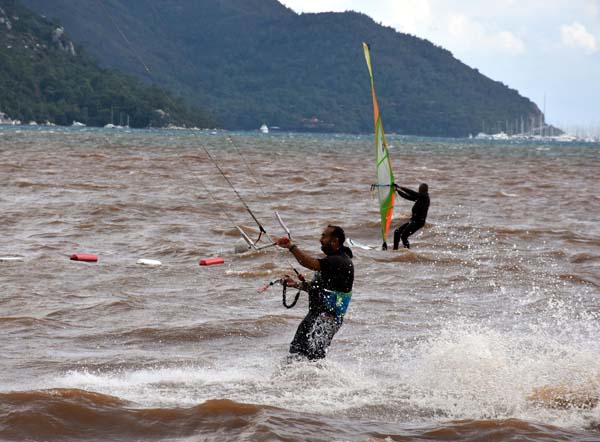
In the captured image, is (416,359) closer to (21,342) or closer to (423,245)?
(21,342)

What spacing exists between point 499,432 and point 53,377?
12.8ft

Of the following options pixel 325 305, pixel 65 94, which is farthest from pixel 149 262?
pixel 65 94

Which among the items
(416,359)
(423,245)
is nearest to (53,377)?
(416,359)

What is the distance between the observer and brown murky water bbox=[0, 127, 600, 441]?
7.42 m

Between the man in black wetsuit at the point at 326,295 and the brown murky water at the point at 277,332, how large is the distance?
0.21 meters

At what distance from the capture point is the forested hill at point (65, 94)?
180 meters

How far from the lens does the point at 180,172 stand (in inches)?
1409

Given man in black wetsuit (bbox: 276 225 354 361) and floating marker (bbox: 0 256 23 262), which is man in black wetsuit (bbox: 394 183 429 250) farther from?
floating marker (bbox: 0 256 23 262)

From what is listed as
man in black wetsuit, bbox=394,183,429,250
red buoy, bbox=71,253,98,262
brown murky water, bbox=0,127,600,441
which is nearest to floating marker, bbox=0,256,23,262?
brown murky water, bbox=0,127,600,441

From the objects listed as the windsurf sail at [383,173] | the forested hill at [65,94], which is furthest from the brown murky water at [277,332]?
the forested hill at [65,94]

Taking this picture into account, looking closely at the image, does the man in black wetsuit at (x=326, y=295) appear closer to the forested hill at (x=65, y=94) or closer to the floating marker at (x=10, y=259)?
the floating marker at (x=10, y=259)

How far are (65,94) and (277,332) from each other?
7315 inches

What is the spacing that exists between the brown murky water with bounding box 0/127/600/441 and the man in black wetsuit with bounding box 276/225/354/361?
207 mm


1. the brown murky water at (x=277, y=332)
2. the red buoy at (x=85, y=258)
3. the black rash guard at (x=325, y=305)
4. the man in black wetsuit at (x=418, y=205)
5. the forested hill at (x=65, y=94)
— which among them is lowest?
the brown murky water at (x=277, y=332)
